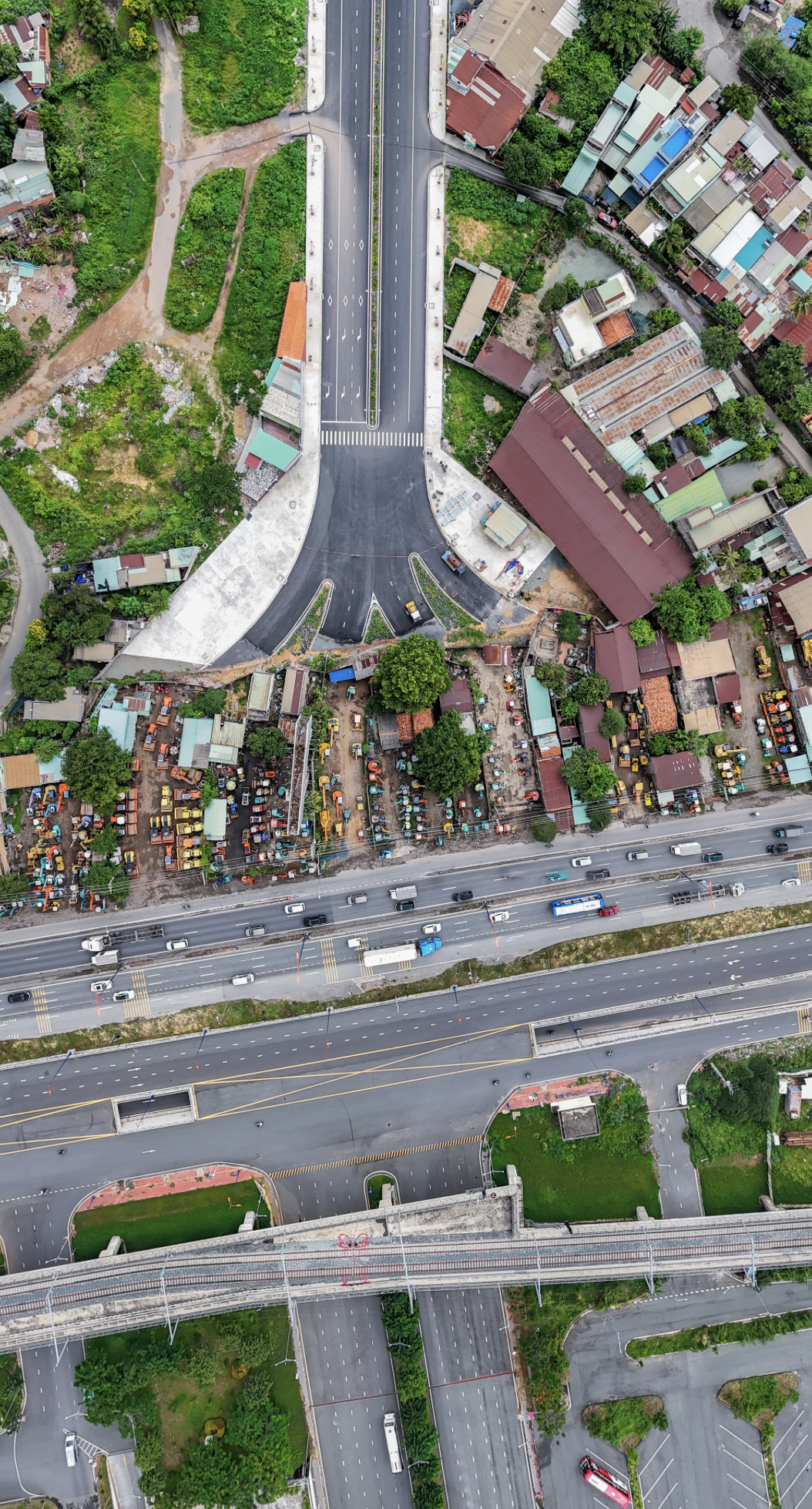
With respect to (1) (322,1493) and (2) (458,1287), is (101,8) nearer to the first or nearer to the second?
(2) (458,1287)

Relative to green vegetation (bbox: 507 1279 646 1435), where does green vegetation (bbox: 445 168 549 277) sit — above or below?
above

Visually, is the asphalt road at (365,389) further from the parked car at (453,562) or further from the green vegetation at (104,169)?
the green vegetation at (104,169)

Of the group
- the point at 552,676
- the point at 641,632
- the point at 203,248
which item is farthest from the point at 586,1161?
the point at 203,248

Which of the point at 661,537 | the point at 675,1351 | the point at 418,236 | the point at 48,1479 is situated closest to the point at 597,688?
the point at 661,537

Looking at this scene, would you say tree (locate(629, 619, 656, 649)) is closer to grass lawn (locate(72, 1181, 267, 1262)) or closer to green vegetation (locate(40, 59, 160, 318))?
green vegetation (locate(40, 59, 160, 318))

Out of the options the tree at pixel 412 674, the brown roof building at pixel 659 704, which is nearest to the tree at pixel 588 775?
the brown roof building at pixel 659 704

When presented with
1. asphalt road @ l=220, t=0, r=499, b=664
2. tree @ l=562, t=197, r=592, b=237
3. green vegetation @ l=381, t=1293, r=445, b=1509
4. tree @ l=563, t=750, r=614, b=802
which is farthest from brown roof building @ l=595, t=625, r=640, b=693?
green vegetation @ l=381, t=1293, r=445, b=1509

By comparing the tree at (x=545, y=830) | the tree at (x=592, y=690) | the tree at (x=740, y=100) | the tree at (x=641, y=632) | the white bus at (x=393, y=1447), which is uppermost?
the tree at (x=740, y=100)
